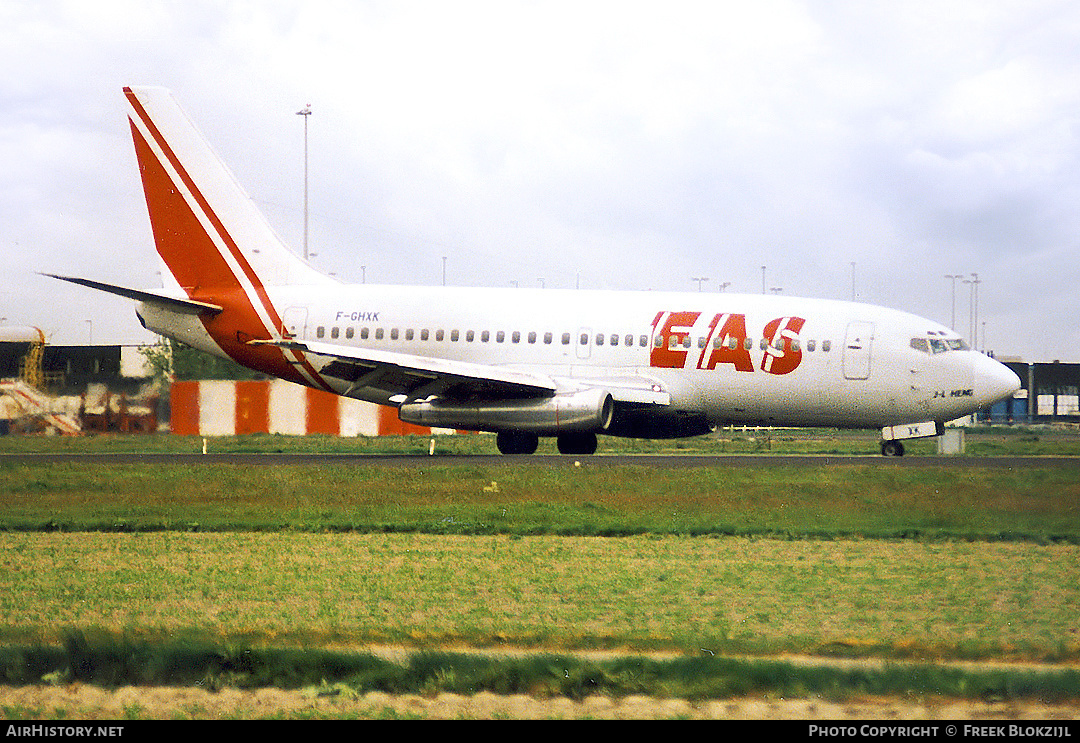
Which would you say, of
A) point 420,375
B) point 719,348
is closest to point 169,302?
point 420,375

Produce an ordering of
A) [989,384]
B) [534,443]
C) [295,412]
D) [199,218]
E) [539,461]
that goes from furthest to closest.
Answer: [295,412] → [199,218] → [534,443] → [989,384] → [539,461]

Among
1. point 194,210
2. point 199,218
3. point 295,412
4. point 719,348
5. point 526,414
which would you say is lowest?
point 295,412

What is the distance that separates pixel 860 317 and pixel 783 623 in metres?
20.7

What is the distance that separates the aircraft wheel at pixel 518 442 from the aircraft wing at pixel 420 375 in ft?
4.90

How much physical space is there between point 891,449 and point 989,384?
9.46ft

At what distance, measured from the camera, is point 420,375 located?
92.9ft

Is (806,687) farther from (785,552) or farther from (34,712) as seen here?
(785,552)

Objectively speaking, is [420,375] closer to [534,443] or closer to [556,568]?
[534,443]

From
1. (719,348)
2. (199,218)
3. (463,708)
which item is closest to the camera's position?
(463,708)

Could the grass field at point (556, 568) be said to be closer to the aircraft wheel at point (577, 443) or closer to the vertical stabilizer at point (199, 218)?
the aircraft wheel at point (577, 443)

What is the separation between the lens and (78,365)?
128 feet
